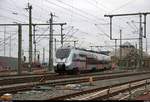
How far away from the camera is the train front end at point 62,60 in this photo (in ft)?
161

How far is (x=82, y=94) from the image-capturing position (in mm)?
21641

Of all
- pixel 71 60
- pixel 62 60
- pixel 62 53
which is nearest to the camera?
pixel 62 60

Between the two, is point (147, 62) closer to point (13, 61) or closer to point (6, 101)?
point (13, 61)

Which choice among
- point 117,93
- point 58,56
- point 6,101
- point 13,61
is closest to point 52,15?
point 58,56

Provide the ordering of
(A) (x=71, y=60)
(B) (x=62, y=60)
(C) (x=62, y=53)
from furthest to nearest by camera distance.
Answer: (C) (x=62, y=53) → (A) (x=71, y=60) → (B) (x=62, y=60)

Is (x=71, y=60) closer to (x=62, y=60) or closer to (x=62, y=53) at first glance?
(x=62, y=60)

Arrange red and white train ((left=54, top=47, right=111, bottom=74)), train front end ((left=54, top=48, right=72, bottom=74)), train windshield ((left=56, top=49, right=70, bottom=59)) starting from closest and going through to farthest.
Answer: train front end ((left=54, top=48, right=72, bottom=74))
red and white train ((left=54, top=47, right=111, bottom=74))
train windshield ((left=56, top=49, right=70, bottom=59))

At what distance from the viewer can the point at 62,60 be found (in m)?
49.5

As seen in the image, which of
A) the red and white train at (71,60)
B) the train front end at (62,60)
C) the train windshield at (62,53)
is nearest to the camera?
the train front end at (62,60)

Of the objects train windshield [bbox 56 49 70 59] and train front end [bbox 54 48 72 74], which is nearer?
train front end [bbox 54 48 72 74]

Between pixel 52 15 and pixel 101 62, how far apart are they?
11017 millimetres

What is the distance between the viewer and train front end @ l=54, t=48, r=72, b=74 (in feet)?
161

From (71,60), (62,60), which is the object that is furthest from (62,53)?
(71,60)

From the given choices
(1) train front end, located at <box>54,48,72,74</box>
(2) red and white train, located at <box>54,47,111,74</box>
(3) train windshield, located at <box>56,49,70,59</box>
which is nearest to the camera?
(1) train front end, located at <box>54,48,72,74</box>
